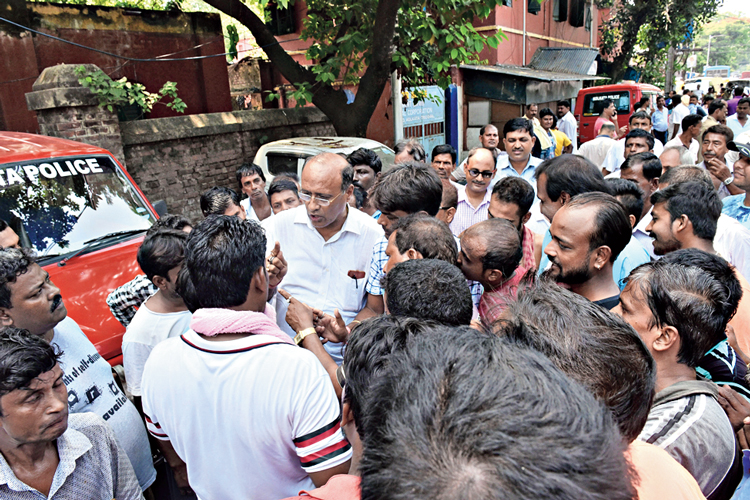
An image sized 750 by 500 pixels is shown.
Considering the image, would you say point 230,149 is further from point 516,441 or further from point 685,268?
point 516,441

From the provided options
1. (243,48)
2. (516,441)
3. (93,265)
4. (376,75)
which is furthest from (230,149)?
(243,48)

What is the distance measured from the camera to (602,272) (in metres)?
2.23

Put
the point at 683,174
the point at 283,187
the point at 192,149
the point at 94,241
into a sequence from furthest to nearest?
the point at 192,149
the point at 283,187
the point at 94,241
the point at 683,174

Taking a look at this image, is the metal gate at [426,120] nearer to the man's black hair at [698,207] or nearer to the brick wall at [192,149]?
the brick wall at [192,149]

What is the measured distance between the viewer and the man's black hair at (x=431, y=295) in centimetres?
166

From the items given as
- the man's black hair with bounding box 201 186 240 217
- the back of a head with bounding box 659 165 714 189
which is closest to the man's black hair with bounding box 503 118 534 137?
the back of a head with bounding box 659 165 714 189

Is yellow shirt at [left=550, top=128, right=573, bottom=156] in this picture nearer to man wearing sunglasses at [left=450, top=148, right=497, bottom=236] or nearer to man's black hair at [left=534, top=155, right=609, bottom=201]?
man wearing sunglasses at [left=450, top=148, right=497, bottom=236]

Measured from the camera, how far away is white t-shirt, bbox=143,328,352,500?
4.82 ft

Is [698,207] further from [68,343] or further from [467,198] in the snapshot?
[68,343]

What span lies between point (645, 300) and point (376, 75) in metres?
6.74

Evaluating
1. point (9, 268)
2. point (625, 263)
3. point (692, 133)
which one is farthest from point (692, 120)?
point (9, 268)

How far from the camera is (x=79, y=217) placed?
3582 millimetres

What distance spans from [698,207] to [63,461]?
304cm

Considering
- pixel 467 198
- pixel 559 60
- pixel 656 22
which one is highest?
pixel 656 22
